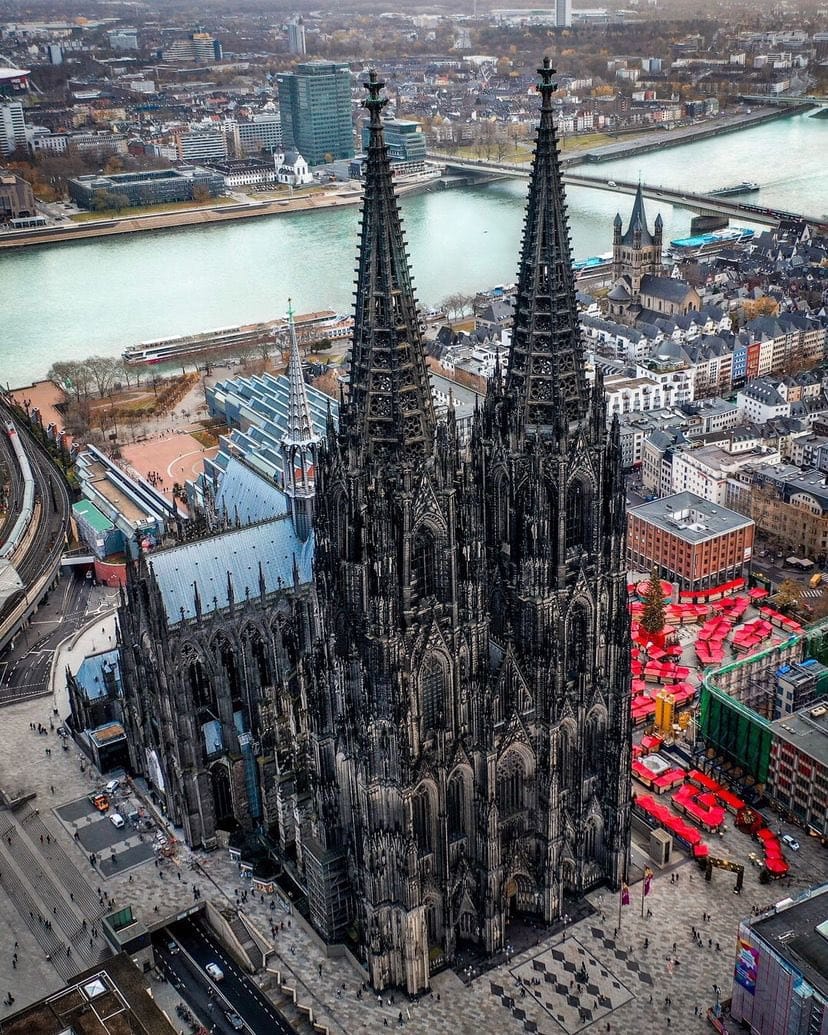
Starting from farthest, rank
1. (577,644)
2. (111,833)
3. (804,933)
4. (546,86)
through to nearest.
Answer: (111,833), (577,644), (804,933), (546,86)

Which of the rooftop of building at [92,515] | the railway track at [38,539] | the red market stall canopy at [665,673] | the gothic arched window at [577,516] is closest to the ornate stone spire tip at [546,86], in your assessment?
the gothic arched window at [577,516]

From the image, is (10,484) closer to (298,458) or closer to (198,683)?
(298,458)

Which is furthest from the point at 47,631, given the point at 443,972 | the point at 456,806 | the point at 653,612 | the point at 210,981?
the point at 653,612

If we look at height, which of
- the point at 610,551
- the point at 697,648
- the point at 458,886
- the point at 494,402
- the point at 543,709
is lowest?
the point at 697,648

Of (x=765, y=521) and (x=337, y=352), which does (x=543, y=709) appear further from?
(x=337, y=352)

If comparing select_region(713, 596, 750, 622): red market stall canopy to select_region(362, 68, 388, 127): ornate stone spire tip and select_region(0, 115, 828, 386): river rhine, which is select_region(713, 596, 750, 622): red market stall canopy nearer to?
select_region(362, 68, 388, 127): ornate stone spire tip

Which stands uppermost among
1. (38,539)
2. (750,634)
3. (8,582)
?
(8,582)

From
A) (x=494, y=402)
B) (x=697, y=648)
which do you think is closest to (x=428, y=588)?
(x=494, y=402)
